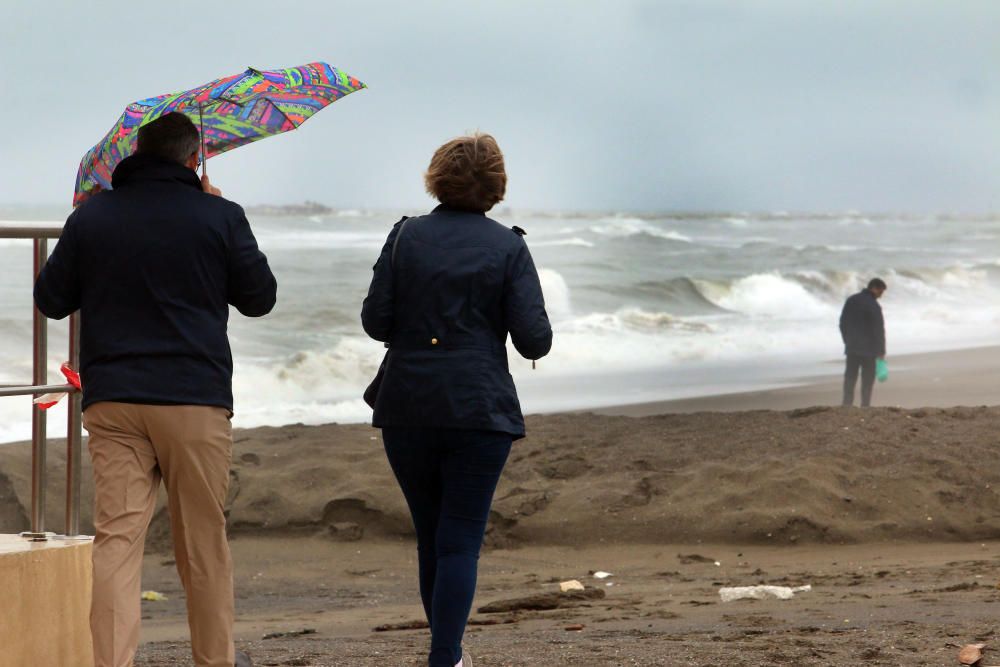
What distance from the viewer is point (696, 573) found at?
7.63m

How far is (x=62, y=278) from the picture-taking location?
3.45 meters

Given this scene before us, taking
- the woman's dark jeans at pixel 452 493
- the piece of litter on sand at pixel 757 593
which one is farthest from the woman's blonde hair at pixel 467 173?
the piece of litter on sand at pixel 757 593

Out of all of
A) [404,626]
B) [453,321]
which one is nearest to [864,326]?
[404,626]

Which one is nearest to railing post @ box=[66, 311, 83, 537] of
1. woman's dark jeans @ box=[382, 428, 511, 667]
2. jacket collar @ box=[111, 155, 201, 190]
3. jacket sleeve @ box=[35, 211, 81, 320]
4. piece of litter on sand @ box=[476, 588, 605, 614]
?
jacket sleeve @ box=[35, 211, 81, 320]

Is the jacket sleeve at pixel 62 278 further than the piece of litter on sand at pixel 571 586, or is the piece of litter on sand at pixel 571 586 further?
the piece of litter on sand at pixel 571 586

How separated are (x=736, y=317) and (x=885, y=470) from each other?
664 inches

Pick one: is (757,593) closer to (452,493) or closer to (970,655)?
(970,655)

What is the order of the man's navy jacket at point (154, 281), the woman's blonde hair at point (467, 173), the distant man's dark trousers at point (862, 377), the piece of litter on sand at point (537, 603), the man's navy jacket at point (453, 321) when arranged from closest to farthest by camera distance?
the man's navy jacket at point (154, 281) → the man's navy jacket at point (453, 321) → the woman's blonde hair at point (467, 173) → the piece of litter on sand at point (537, 603) → the distant man's dark trousers at point (862, 377)

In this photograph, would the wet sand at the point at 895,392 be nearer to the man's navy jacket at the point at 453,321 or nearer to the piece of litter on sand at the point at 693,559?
the piece of litter on sand at the point at 693,559

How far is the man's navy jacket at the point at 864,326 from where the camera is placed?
14.2 metres

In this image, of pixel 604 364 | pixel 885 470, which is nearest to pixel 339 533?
pixel 885 470

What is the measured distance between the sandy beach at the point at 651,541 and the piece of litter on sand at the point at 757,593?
0.09m

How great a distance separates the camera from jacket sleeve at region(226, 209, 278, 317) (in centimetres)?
345

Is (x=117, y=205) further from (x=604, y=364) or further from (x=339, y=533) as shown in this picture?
(x=604, y=364)
